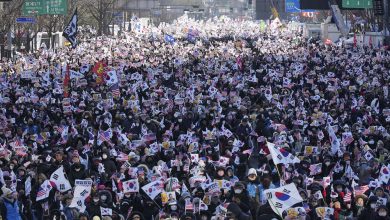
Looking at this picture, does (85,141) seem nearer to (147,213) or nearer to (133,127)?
(133,127)

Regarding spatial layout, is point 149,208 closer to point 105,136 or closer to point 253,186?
point 253,186

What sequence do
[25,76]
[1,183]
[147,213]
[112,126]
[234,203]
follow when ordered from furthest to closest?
[25,76]
[112,126]
[1,183]
[147,213]
[234,203]

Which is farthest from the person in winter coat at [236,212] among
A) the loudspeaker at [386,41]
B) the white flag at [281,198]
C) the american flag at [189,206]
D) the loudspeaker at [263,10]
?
the loudspeaker at [263,10]

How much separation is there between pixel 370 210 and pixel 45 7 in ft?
118

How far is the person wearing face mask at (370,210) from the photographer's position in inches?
551

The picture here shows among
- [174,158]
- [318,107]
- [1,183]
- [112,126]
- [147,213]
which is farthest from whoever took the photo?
[318,107]

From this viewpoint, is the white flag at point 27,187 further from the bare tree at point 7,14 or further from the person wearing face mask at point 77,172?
the bare tree at point 7,14

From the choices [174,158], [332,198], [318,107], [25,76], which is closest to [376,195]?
[332,198]

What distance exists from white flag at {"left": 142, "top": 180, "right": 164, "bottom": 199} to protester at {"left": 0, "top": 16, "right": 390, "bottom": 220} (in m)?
0.02

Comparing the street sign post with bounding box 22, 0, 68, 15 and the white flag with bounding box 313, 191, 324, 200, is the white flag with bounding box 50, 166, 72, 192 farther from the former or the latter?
the street sign post with bounding box 22, 0, 68, 15

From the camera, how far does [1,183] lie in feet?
54.7

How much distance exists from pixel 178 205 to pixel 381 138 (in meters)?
7.84

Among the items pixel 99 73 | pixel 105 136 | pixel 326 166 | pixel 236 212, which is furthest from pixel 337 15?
pixel 236 212

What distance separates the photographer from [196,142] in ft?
65.4
